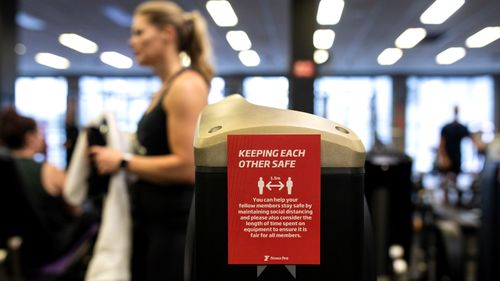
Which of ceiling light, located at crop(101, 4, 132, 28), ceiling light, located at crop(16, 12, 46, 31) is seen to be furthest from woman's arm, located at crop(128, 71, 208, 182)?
ceiling light, located at crop(16, 12, 46, 31)

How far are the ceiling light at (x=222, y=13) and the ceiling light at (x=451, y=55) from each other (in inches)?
17.9

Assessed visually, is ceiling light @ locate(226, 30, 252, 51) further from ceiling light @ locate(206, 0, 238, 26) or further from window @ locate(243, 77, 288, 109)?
window @ locate(243, 77, 288, 109)

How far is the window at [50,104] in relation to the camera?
961cm

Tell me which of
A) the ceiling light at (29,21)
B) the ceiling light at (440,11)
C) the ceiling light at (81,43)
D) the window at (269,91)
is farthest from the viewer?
the ceiling light at (29,21)

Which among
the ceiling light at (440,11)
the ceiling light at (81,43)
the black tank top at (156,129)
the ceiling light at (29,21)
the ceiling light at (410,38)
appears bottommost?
the black tank top at (156,129)

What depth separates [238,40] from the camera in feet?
3.85

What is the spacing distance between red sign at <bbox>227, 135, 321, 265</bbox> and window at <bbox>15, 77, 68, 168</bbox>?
9.04 metres

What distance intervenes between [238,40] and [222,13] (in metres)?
0.09

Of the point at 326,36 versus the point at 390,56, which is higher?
the point at 326,36

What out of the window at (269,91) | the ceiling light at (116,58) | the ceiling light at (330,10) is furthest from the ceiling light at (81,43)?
the ceiling light at (330,10)

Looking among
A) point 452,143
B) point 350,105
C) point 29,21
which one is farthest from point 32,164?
point 29,21

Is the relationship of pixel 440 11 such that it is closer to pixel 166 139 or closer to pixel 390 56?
pixel 390 56

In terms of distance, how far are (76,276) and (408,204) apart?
1.66 m

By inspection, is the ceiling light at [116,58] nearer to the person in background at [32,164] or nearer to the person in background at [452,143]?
the person in background at [32,164]
